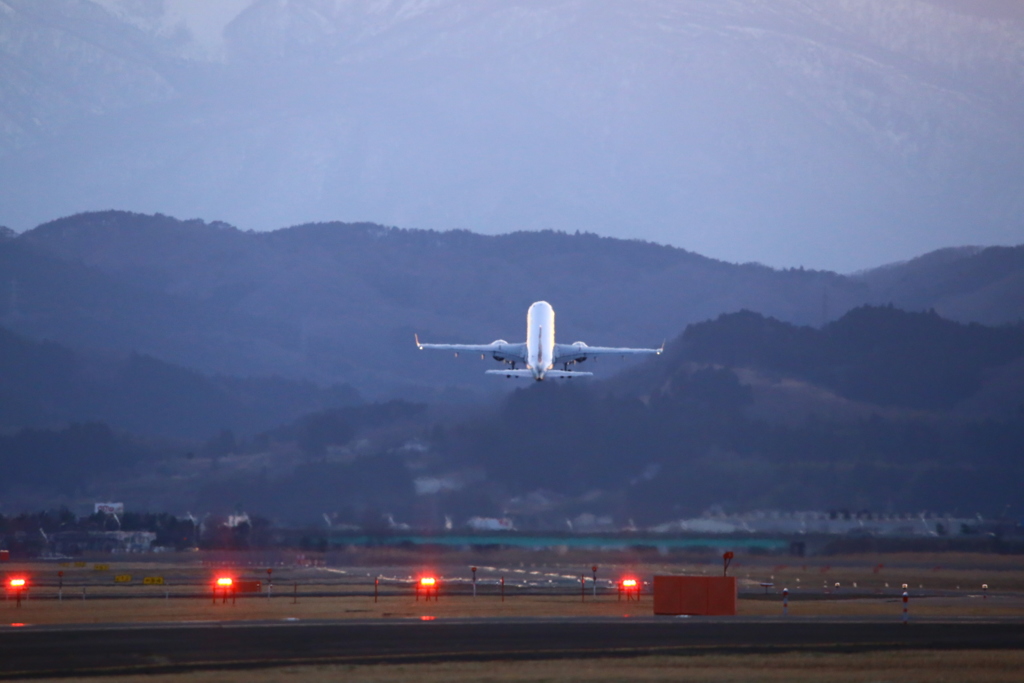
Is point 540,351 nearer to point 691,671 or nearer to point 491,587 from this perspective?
point 491,587

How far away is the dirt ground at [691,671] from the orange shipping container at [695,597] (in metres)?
16.9

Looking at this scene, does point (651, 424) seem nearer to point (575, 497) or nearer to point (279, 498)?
point (575, 497)

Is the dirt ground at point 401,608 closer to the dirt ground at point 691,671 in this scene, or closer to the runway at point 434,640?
the runway at point 434,640

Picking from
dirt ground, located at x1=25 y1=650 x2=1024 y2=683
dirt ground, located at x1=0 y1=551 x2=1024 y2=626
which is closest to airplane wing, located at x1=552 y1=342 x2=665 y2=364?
dirt ground, located at x1=0 y1=551 x2=1024 y2=626

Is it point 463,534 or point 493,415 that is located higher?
point 493,415

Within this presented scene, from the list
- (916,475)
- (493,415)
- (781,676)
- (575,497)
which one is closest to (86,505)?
(493,415)

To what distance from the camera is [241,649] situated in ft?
165

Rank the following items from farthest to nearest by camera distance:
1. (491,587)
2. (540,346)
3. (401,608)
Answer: (540,346) → (491,587) → (401,608)

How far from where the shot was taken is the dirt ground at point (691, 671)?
4294cm

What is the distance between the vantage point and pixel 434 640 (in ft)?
175

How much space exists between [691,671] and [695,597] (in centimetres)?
2167

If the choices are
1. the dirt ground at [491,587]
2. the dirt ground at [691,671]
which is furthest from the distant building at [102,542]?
the dirt ground at [691,671]

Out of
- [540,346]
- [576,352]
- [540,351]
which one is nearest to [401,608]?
[540,351]

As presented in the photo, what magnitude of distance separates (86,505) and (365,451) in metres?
40.0
